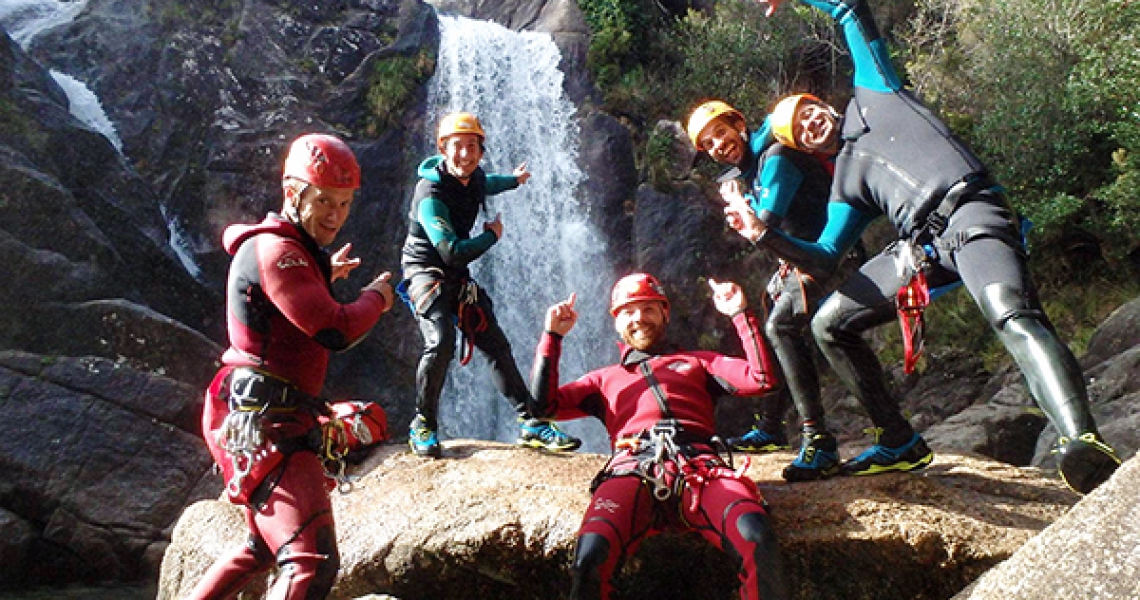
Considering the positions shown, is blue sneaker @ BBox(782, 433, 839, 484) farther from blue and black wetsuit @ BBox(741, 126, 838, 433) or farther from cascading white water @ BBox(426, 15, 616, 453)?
cascading white water @ BBox(426, 15, 616, 453)

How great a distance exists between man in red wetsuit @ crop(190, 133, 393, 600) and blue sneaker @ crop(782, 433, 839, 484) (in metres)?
2.59

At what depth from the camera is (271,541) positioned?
3322 mm

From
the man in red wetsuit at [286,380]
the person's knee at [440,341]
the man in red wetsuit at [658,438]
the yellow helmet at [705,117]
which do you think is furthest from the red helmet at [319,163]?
the yellow helmet at [705,117]

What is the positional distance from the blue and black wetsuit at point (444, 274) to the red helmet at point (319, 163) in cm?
197

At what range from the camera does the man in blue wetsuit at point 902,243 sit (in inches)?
137

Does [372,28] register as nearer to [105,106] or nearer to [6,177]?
[105,106]

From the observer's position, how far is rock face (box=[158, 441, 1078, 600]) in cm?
399

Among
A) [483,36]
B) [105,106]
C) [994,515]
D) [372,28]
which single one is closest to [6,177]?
[105,106]

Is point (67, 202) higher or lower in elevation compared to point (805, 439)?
lower

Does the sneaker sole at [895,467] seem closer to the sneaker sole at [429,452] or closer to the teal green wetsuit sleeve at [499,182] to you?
the sneaker sole at [429,452]

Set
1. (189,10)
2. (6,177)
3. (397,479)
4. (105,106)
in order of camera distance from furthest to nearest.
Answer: (189,10)
(105,106)
(6,177)
(397,479)

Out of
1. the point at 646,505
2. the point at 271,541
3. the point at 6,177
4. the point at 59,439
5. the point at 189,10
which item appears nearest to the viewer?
the point at 271,541

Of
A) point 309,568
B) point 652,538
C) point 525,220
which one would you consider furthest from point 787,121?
point 525,220

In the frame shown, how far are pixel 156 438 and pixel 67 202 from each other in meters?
5.08
